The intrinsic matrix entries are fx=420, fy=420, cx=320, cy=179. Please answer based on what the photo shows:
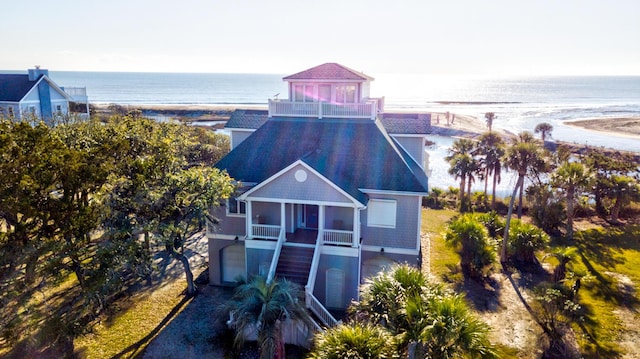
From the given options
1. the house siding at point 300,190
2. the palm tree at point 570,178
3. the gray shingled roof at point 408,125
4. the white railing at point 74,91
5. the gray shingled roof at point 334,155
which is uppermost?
the white railing at point 74,91

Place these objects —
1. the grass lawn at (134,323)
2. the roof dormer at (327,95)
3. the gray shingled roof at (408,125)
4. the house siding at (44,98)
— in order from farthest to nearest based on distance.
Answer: the house siding at (44,98) → the gray shingled roof at (408,125) → the roof dormer at (327,95) → the grass lawn at (134,323)

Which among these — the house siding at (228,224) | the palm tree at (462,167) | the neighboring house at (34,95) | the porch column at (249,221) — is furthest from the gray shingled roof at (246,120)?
the neighboring house at (34,95)

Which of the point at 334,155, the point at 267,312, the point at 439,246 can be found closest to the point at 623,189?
the point at 439,246

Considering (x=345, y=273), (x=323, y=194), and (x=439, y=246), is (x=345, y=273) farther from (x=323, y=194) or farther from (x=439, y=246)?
(x=439, y=246)

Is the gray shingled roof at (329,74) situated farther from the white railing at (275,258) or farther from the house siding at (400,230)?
the white railing at (275,258)

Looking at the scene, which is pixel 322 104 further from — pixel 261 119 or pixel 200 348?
pixel 200 348

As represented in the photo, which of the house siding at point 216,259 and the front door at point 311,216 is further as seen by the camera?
the front door at point 311,216

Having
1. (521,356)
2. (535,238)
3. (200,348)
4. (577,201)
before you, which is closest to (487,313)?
(521,356)
